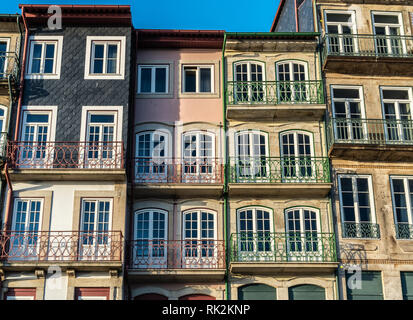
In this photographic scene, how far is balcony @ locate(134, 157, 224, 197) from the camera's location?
22562 millimetres

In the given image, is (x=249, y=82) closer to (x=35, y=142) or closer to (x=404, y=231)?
(x=404, y=231)

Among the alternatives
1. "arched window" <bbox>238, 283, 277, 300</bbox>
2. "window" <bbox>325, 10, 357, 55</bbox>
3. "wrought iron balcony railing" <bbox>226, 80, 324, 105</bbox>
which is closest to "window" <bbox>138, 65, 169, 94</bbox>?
"wrought iron balcony railing" <bbox>226, 80, 324, 105</bbox>

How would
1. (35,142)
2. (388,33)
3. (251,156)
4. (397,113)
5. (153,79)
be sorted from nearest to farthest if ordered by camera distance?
(35,142) < (251,156) < (397,113) < (153,79) < (388,33)

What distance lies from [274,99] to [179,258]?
22.7 ft

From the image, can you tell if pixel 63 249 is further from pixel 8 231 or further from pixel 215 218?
pixel 215 218

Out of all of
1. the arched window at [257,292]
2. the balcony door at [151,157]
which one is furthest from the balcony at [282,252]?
the balcony door at [151,157]

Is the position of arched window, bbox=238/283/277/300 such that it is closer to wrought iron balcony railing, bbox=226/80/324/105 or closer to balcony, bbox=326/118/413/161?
balcony, bbox=326/118/413/161

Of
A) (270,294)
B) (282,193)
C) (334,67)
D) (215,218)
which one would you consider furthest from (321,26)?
(270,294)

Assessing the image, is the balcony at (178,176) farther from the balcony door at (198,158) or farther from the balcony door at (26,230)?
the balcony door at (26,230)

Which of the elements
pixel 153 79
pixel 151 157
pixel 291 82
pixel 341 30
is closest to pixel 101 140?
pixel 151 157

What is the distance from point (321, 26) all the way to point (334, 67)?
2080mm

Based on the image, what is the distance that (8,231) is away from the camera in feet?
70.3

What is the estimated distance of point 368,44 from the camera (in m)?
25.0

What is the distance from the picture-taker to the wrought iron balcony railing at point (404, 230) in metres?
22.4
